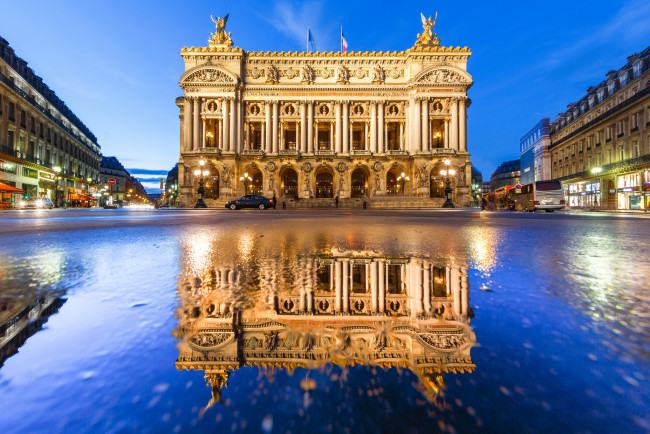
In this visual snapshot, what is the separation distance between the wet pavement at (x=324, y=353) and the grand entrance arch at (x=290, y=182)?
42837 millimetres

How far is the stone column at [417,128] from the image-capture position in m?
39.1

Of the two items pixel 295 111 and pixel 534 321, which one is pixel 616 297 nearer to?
pixel 534 321

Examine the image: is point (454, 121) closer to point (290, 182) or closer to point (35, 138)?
point (290, 182)

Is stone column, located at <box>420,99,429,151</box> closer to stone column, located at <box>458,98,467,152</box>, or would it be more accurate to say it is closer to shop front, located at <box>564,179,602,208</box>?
stone column, located at <box>458,98,467,152</box>

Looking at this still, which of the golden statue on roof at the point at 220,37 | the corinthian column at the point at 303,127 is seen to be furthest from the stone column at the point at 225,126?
the corinthian column at the point at 303,127

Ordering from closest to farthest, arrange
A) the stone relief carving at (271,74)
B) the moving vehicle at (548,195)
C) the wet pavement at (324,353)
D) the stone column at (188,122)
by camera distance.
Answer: the wet pavement at (324,353)
the moving vehicle at (548,195)
the stone column at (188,122)
the stone relief carving at (271,74)

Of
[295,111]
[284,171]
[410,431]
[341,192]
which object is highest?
[295,111]

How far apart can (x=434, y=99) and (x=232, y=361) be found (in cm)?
4386

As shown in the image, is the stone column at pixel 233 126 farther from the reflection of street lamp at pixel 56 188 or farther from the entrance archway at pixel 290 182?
the reflection of street lamp at pixel 56 188

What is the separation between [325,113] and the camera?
4134 centimetres

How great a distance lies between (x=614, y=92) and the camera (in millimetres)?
36844

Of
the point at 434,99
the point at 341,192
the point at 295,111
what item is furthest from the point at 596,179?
the point at 295,111

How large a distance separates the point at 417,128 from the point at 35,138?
1869 inches

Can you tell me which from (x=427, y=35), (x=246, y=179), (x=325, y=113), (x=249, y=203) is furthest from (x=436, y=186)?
(x=249, y=203)
